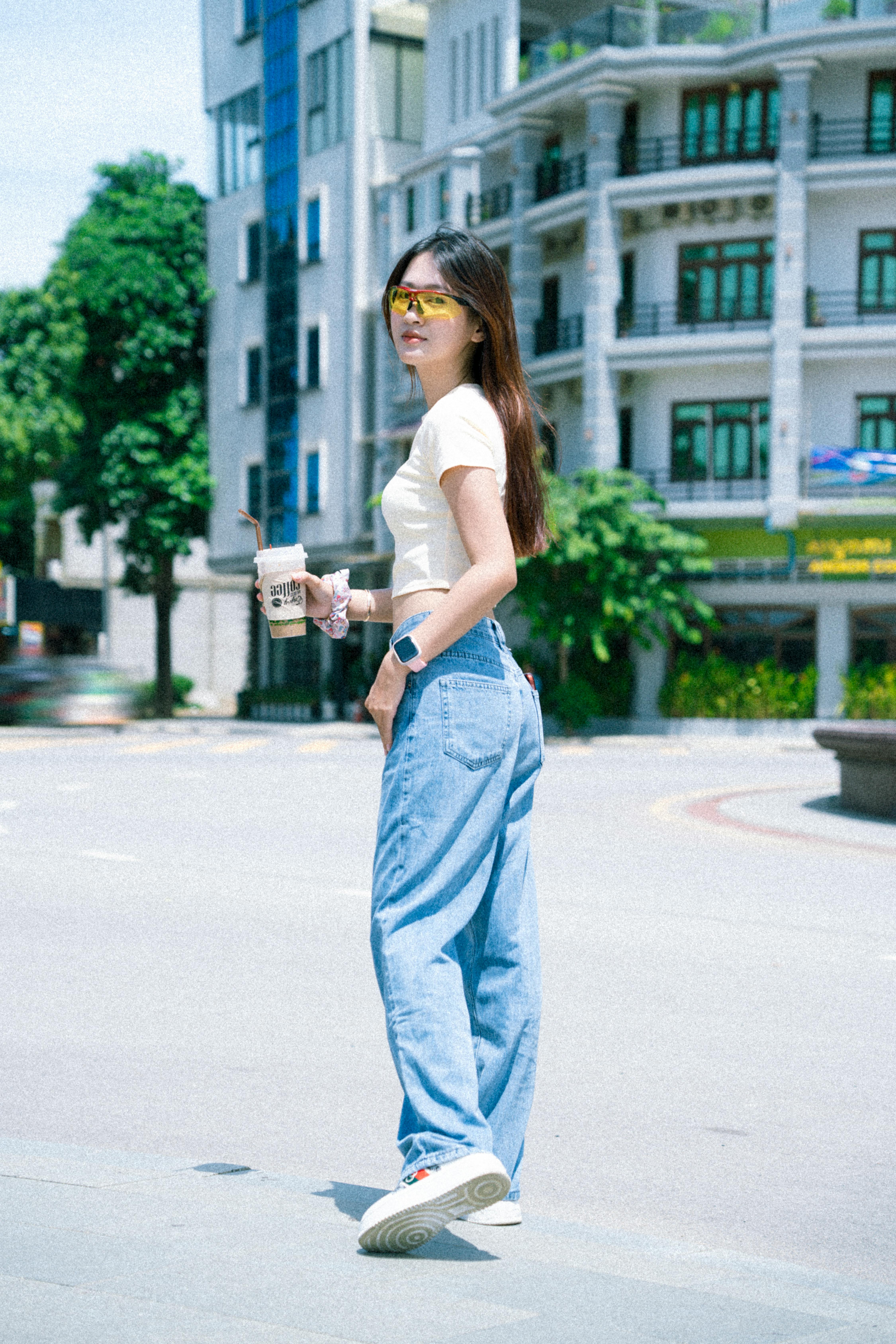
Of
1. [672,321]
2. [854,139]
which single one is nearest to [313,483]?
[672,321]

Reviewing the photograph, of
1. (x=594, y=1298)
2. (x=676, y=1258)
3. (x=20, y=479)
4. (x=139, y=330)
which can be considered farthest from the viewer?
(x=20, y=479)

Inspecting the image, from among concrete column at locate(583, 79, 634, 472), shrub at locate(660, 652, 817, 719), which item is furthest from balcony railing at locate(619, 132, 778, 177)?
shrub at locate(660, 652, 817, 719)

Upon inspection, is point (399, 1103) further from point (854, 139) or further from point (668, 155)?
point (668, 155)

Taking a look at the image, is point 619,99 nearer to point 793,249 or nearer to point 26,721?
point 793,249

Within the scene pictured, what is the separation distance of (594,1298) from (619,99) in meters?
35.8

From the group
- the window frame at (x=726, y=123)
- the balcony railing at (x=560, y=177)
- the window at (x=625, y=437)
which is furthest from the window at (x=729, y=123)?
the window at (x=625, y=437)

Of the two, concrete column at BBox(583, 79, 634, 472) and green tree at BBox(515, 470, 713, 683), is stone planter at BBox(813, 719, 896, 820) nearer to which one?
green tree at BBox(515, 470, 713, 683)

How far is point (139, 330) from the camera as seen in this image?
43.3 m

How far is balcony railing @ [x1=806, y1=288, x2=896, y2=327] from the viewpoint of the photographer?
34688 mm

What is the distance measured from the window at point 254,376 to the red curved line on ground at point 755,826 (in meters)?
28.8

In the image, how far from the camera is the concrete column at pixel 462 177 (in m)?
39.9

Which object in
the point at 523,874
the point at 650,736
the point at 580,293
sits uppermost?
the point at 580,293

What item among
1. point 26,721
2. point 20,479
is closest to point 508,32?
point 26,721

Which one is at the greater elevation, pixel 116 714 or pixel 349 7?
pixel 349 7
